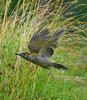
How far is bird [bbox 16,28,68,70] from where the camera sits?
2.43 metres

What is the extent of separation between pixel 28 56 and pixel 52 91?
680mm

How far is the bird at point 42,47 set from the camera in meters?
2.43

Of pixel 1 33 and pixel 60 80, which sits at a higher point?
pixel 1 33

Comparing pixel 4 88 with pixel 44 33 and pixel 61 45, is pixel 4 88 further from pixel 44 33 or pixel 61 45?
pixel 61 45

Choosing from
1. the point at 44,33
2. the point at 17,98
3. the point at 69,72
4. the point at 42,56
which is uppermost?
the point at 44,33

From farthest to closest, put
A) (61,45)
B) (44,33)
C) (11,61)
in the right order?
1. (61,45)
2. (11,61)
3. (44,33)

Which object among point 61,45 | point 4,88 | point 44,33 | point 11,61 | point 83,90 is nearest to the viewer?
point 44,33

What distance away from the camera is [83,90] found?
2666 mm

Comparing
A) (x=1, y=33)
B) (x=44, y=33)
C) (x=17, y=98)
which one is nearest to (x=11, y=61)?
(x=1, y=33)

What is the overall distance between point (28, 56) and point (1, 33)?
78 centimetres

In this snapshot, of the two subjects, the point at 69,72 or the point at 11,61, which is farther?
the point at 69,72

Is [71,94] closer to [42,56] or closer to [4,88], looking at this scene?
[42,56]

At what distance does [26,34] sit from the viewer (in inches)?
134

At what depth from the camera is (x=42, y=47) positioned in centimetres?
254
